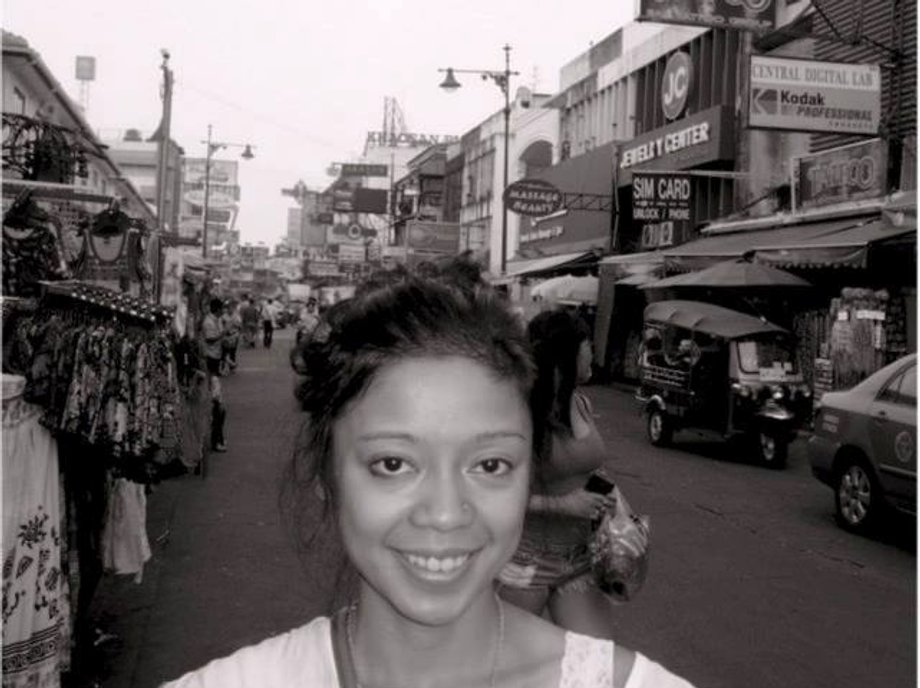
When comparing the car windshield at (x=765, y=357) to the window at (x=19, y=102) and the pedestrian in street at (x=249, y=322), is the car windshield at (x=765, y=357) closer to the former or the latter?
the window at (x=19, y=102)

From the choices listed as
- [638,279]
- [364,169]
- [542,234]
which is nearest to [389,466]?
[638,279]

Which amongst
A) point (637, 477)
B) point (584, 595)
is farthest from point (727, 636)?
point (637, 477)

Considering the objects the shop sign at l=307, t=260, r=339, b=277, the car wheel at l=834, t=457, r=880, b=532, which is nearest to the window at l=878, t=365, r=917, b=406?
the car wheel at l=834, t=457, r=880, b=532

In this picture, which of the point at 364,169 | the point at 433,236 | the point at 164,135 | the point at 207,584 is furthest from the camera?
the point at 364,169

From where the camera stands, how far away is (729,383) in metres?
13.8

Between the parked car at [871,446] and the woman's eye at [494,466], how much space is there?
7302mm

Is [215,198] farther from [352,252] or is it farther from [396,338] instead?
[396,338]

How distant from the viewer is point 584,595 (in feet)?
13.0

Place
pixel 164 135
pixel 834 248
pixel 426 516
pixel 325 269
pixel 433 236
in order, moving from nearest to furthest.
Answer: pixel 426 516, pixel 834 248, pixel 164 135, pixel 433 236, pixel 325 269

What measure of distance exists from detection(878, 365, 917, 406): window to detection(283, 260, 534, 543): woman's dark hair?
7592 millimetres

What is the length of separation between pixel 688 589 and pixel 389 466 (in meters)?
5.75

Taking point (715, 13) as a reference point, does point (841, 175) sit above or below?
below

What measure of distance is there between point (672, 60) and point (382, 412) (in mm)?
25513

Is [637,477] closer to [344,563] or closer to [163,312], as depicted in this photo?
[163,312]
